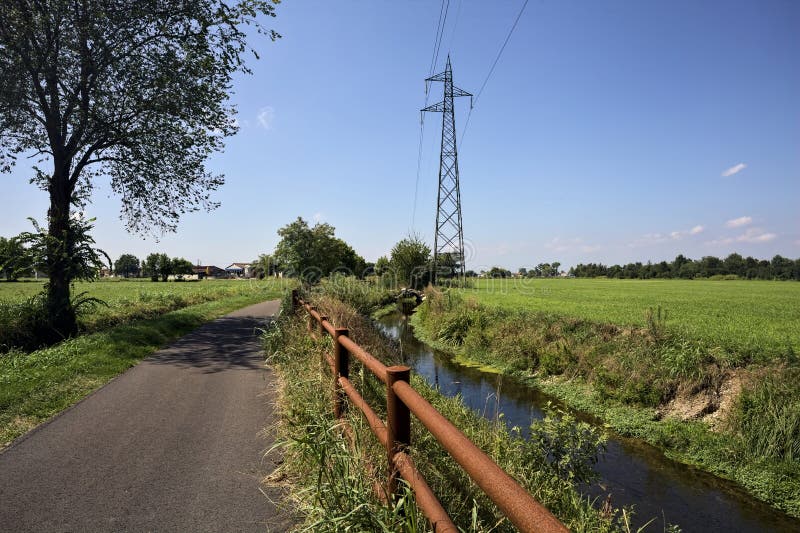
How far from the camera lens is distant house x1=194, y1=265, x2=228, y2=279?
442ft

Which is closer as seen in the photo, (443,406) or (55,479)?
(55,479)

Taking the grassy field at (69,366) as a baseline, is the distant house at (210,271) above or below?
above

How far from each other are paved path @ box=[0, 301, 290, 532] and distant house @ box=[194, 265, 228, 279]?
450 feet

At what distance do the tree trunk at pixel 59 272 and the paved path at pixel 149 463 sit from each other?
21.7ft

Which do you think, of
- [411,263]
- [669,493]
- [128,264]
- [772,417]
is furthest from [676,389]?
[128,264]

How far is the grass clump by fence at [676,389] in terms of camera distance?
6.66 metres

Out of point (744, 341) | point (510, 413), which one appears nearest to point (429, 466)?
point (510, 413)

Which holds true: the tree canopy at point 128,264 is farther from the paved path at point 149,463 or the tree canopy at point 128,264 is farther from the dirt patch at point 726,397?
the dirt patch at point 726,397

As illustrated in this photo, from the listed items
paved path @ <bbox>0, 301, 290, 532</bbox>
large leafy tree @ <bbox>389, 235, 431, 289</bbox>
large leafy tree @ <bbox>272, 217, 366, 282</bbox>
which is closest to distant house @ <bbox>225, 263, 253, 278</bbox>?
large leafy tree @ <bbox>389, 235, 431, 289</bbox>

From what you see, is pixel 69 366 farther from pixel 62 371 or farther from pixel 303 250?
pixel 303 250

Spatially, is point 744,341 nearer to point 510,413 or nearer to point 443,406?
point 510,413

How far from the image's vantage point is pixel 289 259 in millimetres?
27703

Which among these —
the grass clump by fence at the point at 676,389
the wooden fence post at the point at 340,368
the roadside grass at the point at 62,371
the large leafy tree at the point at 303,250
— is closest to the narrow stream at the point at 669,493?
the grass clump by fence at the point at 676,389

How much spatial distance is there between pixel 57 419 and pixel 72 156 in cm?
1119
